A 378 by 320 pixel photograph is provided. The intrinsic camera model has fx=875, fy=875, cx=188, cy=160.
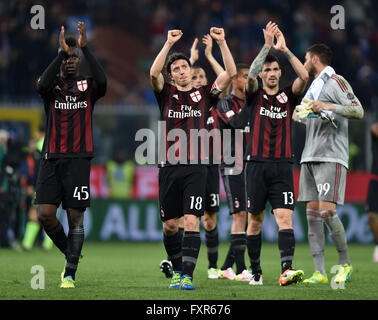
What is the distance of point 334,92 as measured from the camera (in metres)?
9.48

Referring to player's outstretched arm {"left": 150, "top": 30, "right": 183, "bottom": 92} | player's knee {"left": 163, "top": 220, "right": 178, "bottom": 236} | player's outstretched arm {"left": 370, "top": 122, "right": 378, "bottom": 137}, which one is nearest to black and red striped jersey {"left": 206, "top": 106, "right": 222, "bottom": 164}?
player's knee {"left": 163, "top": 220, "right": 178, "bottom": 236}

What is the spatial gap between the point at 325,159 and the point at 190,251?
6.52 feet

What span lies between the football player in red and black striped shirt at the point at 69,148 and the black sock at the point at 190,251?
1073 millimetres

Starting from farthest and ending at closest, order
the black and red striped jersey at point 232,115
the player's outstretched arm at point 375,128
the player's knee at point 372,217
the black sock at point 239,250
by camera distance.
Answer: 1. the player's knee at point 372,217
2. the player's outstretched arm at point 375,128
3. the black and red striped jersey at point 232,115
4. the black sock at point 239,250

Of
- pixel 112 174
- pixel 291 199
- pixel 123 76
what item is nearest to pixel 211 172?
pixel 291 199

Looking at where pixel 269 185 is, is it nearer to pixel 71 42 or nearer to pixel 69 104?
pixel 69 104

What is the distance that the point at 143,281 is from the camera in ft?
31.3

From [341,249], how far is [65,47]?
12.1 ft

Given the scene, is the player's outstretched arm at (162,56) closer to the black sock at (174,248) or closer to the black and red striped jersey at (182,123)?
the black and red striped jersey at (182,123)

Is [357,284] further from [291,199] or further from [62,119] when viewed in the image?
[62,119]

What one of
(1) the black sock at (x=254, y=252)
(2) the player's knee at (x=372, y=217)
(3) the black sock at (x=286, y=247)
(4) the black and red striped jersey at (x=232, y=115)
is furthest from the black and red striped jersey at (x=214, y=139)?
(2) the player's knee at (x=372, y=217)

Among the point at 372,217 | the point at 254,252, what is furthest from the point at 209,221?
the point at 372,217

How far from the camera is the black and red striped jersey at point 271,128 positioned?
909 cm

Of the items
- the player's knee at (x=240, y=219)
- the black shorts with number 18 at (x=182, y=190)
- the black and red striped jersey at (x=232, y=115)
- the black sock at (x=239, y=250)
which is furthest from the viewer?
the black and red striped jersey at (x=232, y=115)
